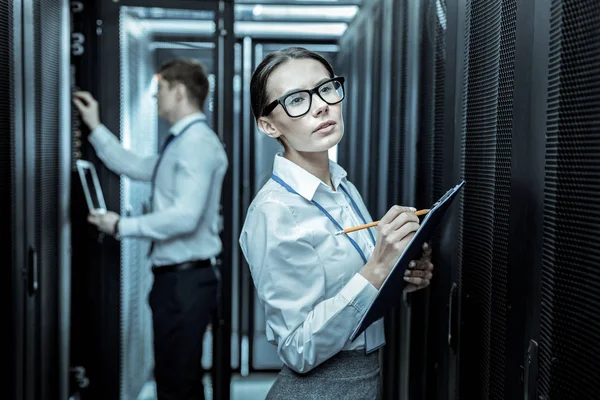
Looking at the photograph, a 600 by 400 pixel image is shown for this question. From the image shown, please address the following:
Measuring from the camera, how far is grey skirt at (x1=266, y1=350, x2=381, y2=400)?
62.6 inches

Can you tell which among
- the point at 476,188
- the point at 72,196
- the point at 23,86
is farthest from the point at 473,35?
the point at 72,196

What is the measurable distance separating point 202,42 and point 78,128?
0.75m

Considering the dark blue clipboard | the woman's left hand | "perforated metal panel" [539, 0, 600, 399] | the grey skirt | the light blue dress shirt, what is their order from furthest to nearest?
the light blue dress shirt
the woman's left hand
the grey skirt
the dark blue clipboard
"perforated metal panel" [539, 0, 600, 399]

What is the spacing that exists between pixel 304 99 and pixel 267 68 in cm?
13

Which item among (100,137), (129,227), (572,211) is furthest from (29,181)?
(572,211)

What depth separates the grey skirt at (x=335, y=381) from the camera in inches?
62.6

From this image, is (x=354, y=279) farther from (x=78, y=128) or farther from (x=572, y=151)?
(x=78, y=128)

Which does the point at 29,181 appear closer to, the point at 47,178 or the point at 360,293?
the point at 47,178

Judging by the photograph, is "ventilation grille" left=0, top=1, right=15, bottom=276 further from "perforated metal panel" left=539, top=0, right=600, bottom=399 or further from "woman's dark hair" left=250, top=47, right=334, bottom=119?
"perforated metal panel" left=539, top=0, right=600, bottom=399

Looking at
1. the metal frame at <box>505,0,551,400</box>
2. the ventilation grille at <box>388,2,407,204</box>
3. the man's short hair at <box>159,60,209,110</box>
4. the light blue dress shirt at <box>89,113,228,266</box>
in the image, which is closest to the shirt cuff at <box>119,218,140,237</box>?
the light blue dress shirt at <box>89,113,228,266</box>

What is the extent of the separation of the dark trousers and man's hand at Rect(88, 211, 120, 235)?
0.30 meters

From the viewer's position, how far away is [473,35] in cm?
167

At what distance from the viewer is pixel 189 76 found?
3164 mm

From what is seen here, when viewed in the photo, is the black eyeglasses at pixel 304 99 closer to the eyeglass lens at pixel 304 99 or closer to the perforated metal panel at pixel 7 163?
the eyeglass lens at pixel 304 99
